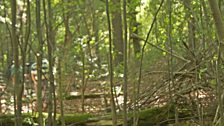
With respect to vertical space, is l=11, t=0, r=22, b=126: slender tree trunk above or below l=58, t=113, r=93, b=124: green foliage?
above

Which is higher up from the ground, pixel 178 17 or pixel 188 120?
pixel 178 17

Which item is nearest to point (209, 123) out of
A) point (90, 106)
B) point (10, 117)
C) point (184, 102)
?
point (184, 102)

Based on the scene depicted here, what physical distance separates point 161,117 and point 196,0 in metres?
1.62

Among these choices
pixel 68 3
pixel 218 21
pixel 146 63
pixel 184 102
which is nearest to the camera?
pixel 218 21

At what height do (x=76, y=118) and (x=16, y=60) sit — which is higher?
(x=16, y=60)

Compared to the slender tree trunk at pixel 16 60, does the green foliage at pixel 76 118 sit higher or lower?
lower

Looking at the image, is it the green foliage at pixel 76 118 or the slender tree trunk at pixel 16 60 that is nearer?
the slender tree trunk at pixel 16 60

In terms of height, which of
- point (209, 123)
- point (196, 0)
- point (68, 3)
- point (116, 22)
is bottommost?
point (209, 123)

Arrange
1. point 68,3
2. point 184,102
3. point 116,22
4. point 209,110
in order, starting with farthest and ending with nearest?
point 116,22
point 68,3
point 184,102
point 209,110

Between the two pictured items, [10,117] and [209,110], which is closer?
[209,110]

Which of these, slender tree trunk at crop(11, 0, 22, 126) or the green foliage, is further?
the green foliage

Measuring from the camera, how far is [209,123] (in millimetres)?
4012

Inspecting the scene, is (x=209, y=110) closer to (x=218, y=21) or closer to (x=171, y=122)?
(x=171, y=122)

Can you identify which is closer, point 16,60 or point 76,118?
point 16,60
